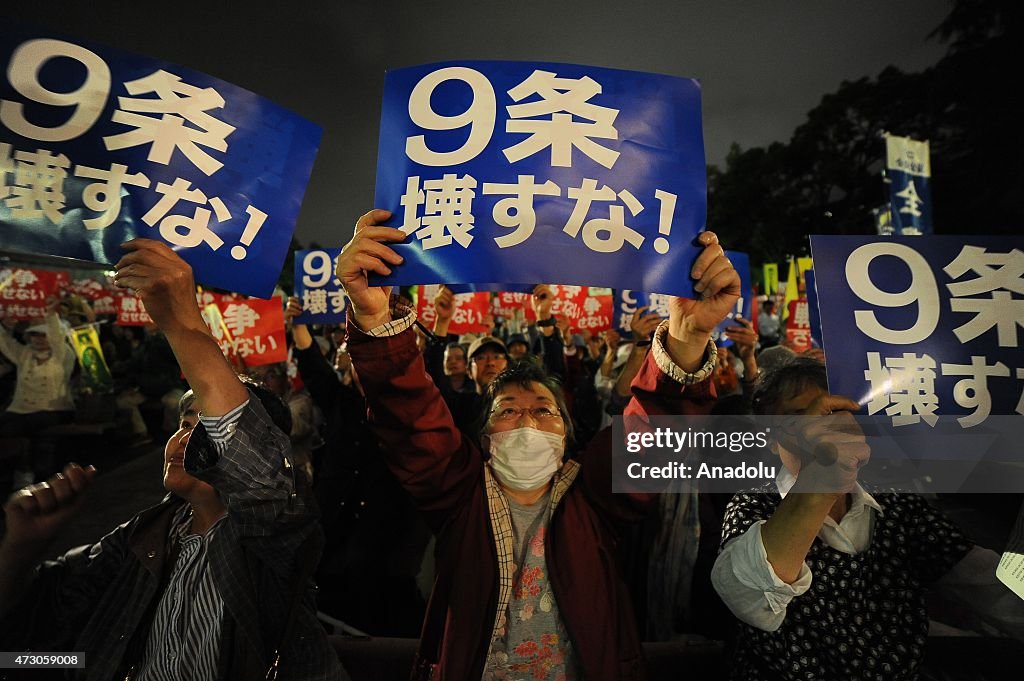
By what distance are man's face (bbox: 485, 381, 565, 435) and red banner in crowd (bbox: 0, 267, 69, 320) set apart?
7938 mm

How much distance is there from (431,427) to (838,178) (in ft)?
116

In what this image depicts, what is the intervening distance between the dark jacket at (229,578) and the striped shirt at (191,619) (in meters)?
0.03

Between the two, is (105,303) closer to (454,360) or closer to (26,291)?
(26,291)

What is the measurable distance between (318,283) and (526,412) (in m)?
4.61

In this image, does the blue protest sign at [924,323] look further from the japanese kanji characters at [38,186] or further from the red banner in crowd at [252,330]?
the red banner in crowd at [252,330]

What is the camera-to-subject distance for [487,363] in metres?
4.36

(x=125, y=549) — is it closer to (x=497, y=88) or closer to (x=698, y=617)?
(x=497, y=88)

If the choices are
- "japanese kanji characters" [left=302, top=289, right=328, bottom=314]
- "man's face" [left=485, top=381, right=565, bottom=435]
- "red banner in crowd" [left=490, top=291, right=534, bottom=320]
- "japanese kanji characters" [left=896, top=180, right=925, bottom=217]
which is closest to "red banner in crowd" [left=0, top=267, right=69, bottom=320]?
"japanese kanji characters" [left=302, top=289, right=328, bottom=314]

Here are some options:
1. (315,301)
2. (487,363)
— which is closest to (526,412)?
(487,363)

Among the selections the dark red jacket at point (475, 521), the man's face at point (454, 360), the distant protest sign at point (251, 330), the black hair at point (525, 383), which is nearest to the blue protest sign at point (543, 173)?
the dark red jacket at point (475, 521)

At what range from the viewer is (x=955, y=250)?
2240 mm

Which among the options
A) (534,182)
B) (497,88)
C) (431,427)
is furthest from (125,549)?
(497,88)

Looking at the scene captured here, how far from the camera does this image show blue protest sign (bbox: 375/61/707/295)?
1.95 metres

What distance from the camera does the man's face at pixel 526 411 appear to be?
2152 mm
